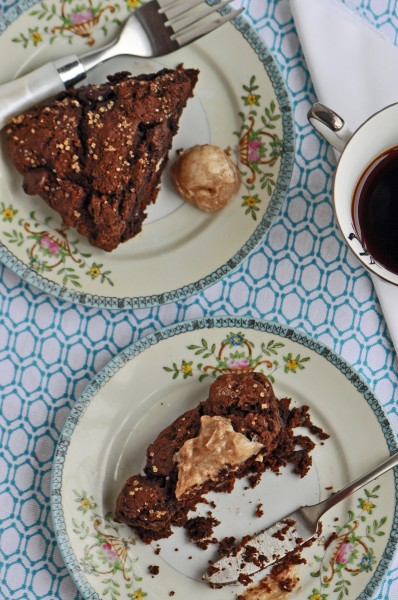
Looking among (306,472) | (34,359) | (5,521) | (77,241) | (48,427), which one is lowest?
(306,472)

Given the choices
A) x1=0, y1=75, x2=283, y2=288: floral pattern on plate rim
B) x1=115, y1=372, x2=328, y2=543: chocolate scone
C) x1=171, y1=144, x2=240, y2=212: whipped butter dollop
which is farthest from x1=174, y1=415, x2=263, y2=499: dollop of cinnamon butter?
x1=171, y1=144, x2=240, y2=212: whipped butter dollop

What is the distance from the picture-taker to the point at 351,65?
1.90 m

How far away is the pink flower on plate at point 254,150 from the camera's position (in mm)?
1886

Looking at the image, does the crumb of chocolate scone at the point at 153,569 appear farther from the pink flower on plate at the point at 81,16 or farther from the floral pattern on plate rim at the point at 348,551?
the pink flower on plate at the point at 81,16

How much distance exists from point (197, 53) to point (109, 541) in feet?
4.29

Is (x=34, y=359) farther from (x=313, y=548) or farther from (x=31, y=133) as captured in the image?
(x=313, y=548)

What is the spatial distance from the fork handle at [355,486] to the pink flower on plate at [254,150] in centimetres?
86

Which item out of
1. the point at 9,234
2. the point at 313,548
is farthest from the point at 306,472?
the point at 9,234

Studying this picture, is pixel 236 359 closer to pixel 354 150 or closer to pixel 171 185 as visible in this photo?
pixel 171 185

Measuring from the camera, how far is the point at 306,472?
189cm

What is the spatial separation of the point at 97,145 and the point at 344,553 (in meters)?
1.24

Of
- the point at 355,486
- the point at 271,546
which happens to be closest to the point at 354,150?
the point at 355,486

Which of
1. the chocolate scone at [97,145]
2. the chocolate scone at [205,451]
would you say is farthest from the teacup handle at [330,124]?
the chocolate scone at [205,451]

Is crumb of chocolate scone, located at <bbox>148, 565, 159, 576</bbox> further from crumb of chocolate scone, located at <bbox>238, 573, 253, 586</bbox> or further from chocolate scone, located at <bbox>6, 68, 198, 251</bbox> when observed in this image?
chocolate scone, located at <bbox>6, 68, 198, 251</bbox>
